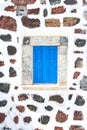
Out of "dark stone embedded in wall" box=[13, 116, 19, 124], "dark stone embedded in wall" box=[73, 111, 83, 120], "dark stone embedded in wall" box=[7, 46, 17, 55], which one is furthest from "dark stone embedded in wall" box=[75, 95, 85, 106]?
"dark stone embedded in wall" box=[7, 46, 17, 55]

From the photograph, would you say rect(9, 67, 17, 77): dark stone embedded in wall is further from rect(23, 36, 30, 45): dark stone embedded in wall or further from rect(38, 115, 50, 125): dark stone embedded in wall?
rect(38, 115, 50, 125): dark stone embedded in wall

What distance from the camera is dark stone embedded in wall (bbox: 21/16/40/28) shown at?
7875 mm

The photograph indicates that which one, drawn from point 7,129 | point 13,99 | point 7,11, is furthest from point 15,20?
point 7,129

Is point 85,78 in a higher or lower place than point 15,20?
lower

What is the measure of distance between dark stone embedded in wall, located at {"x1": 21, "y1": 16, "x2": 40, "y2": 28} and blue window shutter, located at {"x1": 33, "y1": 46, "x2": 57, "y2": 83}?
0.40m

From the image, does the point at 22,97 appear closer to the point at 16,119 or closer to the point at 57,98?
the point at 16,119

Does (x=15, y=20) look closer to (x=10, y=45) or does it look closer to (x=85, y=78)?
(x=10, y=45)

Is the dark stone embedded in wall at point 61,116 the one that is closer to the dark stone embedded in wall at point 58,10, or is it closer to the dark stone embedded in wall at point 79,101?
the dark stone embedded in wall at point 79,101

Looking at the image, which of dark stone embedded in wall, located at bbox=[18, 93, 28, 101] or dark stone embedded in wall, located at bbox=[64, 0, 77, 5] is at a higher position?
dark stone embedded in wall, located at bbox=[64, 0, 77, 5]

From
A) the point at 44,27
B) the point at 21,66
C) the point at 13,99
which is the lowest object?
the point at 13,99

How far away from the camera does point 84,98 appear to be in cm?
784

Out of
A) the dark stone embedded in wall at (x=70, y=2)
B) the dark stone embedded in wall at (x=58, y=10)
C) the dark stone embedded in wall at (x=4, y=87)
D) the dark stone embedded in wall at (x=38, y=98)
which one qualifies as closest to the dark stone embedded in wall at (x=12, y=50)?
the dark stone embedded in wall at (x=4, y=87)

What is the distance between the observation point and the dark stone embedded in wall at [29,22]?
25.8ft

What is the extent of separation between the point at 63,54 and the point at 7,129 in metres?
1.72
